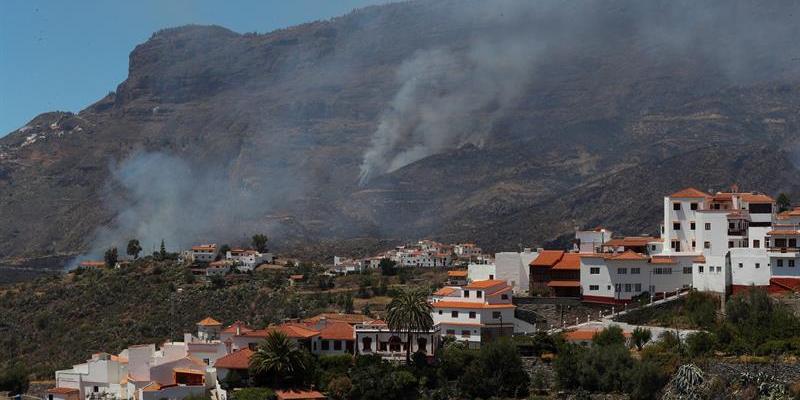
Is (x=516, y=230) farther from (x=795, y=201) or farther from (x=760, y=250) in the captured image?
(x=760, y=250)

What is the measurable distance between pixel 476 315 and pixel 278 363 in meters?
11.0

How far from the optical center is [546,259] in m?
70.0

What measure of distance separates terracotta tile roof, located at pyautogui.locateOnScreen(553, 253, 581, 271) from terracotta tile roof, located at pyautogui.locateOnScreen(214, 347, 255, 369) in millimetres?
18535

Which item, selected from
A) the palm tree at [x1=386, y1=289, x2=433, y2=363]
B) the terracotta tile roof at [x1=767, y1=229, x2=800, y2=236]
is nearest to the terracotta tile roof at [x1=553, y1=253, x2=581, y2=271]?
the terracotta tile roof at [x1=767, y1=229, x2=800, y2=236]

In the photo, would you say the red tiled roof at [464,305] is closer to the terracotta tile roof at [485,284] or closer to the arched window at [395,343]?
the terracotta tile roof at [485,284]

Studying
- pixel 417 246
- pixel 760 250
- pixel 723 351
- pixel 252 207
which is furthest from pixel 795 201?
Result: pixel 252 207

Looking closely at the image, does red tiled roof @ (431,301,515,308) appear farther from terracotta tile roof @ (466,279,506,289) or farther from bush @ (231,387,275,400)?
bush @ (231,387,275,400)

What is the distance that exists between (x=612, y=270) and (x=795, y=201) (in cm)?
5668

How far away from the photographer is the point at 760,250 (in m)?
63.6

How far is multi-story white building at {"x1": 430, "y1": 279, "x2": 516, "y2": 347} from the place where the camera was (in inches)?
2458

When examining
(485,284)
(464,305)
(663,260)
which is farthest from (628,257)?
(464,305)

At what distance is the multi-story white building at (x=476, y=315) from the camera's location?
205 ft

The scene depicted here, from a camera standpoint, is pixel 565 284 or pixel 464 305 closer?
pixel 464 305

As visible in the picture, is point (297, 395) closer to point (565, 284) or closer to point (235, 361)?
point (235, 361)
